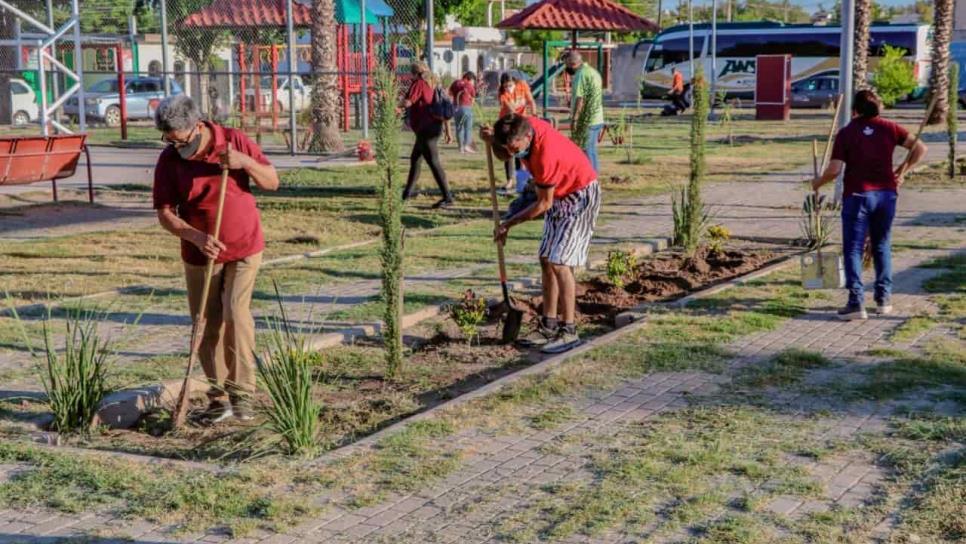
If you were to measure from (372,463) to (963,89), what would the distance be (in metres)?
40.4

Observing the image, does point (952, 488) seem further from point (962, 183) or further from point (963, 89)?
point (963, 89)

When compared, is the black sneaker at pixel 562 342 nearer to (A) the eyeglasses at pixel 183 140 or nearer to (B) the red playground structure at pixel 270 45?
(A) the eyeglasses at pixel 183 140

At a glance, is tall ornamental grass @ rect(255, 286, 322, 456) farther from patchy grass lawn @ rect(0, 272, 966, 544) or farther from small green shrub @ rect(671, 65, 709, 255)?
small green shrub @ rect(671, 65, 709, 255)

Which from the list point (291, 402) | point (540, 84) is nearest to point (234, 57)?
point (540, 84)

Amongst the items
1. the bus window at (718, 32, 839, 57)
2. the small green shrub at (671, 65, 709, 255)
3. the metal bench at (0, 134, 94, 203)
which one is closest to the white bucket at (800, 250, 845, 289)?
the small green shrub at (671, 65, 709, 255)

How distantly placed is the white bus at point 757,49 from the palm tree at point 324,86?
22.7 meters

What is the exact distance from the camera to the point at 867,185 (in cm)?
882

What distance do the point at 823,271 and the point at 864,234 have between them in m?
0.65

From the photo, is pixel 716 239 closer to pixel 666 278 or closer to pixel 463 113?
pixel 666 278

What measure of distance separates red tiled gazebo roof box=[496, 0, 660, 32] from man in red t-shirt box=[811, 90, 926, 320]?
18878 millimetres

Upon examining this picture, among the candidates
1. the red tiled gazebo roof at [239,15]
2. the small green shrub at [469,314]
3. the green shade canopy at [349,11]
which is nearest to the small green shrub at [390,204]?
the small green shrub at [469,314]

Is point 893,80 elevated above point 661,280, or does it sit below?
above

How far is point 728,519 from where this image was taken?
4973 mm

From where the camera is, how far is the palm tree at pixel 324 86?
23.4 metres
